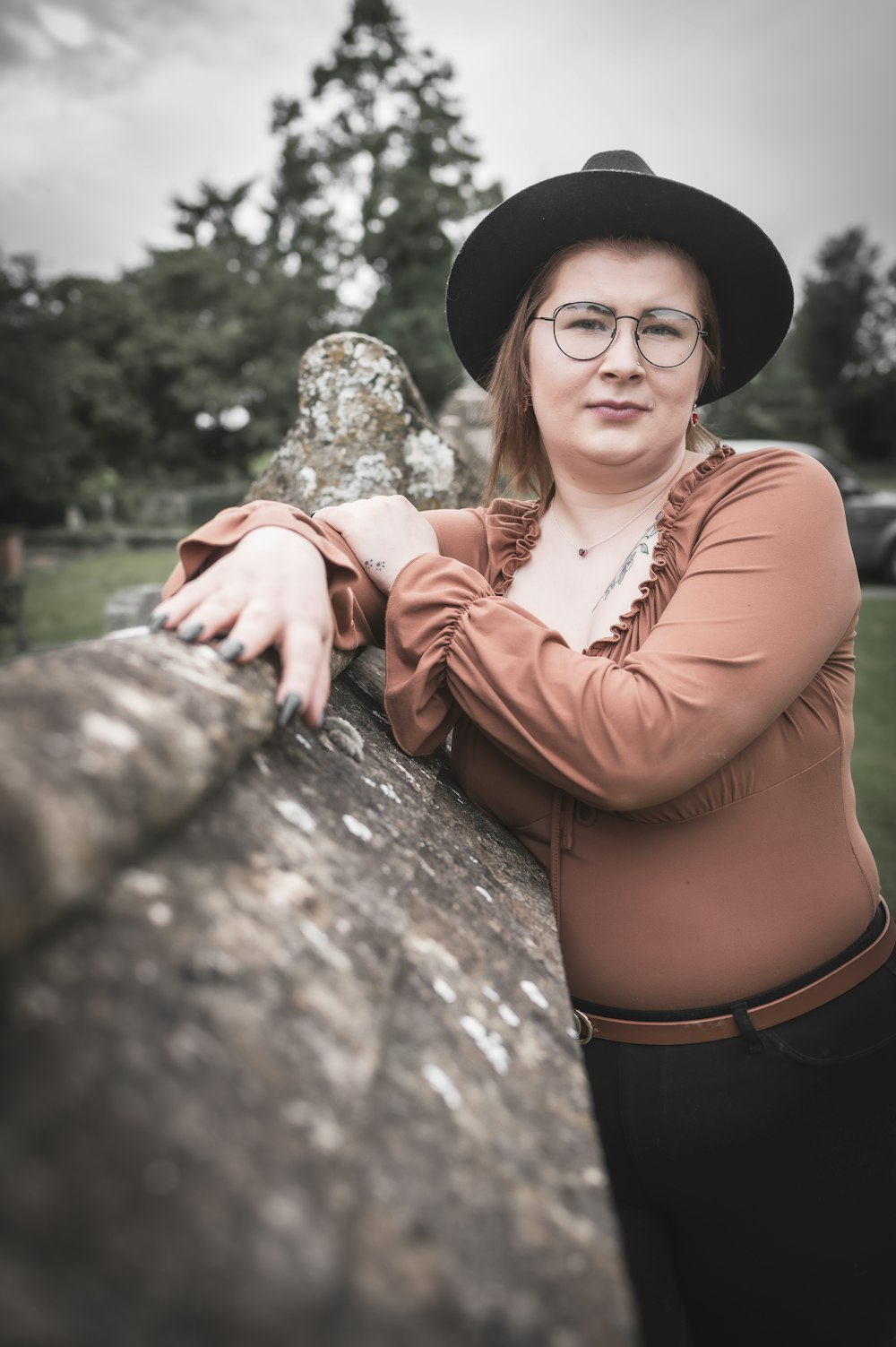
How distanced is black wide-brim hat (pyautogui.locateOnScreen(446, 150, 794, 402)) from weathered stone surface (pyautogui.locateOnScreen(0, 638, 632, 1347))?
1.44 meters

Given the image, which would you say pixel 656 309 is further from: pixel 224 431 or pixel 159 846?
pixel 224 431

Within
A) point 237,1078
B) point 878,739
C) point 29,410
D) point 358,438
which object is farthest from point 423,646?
point 29,410

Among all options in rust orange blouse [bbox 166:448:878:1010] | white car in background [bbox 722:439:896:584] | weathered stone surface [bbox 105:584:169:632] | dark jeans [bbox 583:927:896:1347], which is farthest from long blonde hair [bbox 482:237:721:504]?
white car in background [bbox 722:439:896:584]

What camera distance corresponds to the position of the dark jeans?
147 cm

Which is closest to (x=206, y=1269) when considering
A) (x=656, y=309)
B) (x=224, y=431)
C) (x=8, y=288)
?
(x=656, y=309)

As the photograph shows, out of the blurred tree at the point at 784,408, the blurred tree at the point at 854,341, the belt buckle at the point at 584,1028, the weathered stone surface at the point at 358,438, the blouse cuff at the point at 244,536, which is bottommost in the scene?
the belt buckle at the point at 584,1028

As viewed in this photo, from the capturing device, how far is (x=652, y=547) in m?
1.84

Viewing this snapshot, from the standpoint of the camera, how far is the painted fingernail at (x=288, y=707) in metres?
1.09

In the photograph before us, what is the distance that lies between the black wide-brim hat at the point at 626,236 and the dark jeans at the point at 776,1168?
1.59 m

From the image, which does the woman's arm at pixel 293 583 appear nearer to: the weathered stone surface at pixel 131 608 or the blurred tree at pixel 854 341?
the weathered stone surface at pixel 131 608

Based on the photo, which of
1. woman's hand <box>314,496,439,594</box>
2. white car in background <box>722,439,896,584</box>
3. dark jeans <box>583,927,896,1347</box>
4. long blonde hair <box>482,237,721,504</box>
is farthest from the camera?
white car in background <box>722,439,896,584</box>

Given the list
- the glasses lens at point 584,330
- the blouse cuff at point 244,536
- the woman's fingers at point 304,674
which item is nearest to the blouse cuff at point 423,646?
the blouse cuff at point 244,536

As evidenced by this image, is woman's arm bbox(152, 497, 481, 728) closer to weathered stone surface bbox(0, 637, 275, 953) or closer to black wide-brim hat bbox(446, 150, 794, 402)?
weathered stone surface bbox(0, 637, 275, 953)

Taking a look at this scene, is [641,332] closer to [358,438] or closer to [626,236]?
[626,236]
